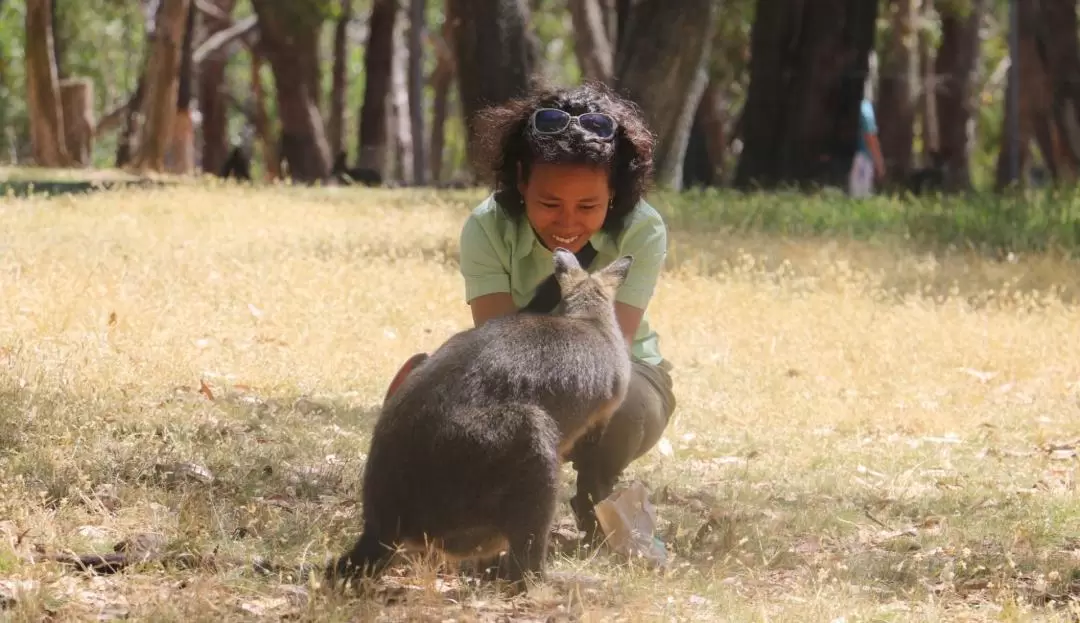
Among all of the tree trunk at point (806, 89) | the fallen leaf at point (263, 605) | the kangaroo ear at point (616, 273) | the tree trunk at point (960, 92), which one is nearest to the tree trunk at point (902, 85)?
the tree trunk at point (960, 92)

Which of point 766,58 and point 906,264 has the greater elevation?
point 766,58

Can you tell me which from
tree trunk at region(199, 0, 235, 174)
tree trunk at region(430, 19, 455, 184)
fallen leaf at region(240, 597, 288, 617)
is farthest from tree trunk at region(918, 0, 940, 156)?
fallen leaf at region(240, 597, 288, 617)

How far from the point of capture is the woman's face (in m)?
5.09

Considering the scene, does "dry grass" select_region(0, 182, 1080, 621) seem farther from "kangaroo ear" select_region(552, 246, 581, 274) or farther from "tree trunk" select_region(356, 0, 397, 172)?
"tree trunk" select_region(356, 0, 397, 172)

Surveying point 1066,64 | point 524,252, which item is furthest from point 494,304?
point 1066,64

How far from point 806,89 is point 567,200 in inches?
591

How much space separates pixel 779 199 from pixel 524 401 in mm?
12376

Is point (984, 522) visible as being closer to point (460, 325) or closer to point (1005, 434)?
point (1005, 434)

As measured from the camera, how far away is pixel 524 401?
4.30 m

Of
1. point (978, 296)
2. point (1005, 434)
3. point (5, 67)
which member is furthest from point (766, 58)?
point (5, 67)

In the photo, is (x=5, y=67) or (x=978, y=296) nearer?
(x=978, y=296)

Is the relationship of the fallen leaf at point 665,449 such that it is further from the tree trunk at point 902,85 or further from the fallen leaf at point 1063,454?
the tree trunk at point 902,85

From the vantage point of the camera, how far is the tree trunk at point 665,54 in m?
16.3

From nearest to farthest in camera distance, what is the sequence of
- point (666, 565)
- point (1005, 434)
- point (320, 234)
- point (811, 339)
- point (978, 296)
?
1. point (666, 565)
2. point (1005, 434)
3. point (811, 339)
4. point (978, 296)
5. point (320, 234)
